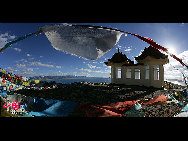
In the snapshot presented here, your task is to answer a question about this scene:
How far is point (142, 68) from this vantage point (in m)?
13.4

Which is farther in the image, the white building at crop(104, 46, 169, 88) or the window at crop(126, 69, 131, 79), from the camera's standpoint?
the window at crop(126, 69, 131, 79)

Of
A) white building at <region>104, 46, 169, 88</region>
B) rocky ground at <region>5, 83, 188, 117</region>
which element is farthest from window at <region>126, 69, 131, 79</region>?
rocky ground at <region>5, 83, 188, 117</region>

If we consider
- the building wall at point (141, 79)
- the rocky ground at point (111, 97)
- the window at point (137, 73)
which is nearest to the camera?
the rocky ground at point (111, 97)

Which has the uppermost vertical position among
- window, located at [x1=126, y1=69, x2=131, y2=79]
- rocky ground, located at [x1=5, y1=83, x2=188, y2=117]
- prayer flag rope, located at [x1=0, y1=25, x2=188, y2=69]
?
prayer flag rope, located at [x1=0, y1=25, x2=188, y2=69]

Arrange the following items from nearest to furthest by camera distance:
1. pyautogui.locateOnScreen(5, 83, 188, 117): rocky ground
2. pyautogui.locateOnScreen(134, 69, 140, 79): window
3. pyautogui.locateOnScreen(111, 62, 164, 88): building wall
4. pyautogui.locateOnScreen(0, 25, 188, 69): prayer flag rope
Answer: pyautogui.locateOnScreen(0, 25, 188, 69): prayer flag rope
pyautogui.locateOnScreen(5, 83, 188, 117): rocky ground
pyautogui.locateOnScreen(111, 62, 164, 88): building wall
pyautogui.locateOnScreen(134, 69, 140, 79): window

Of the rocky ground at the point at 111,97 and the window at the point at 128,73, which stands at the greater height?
the window at the point at 128,73

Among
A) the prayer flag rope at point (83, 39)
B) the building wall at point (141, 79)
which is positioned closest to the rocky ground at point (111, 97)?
the prayer flag rope at point (83, 39)

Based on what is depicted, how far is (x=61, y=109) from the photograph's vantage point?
3.15 m

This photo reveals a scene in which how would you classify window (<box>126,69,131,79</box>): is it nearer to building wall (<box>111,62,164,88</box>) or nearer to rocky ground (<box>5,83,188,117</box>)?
building wall (<box>111,62,164,88</box>)

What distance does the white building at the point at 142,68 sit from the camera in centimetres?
1238

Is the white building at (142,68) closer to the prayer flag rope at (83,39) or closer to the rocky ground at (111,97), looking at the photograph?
the rocky ground at (111,97)

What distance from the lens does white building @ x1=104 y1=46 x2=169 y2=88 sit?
12.4 m

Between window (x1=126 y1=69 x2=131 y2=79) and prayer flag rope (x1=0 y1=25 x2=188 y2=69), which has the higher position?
prayer flag rope (x1=0 y1=25 x2=188 y2=69)

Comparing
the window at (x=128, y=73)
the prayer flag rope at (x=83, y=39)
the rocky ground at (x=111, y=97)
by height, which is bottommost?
the rocky ground at (x=111, y=97)
